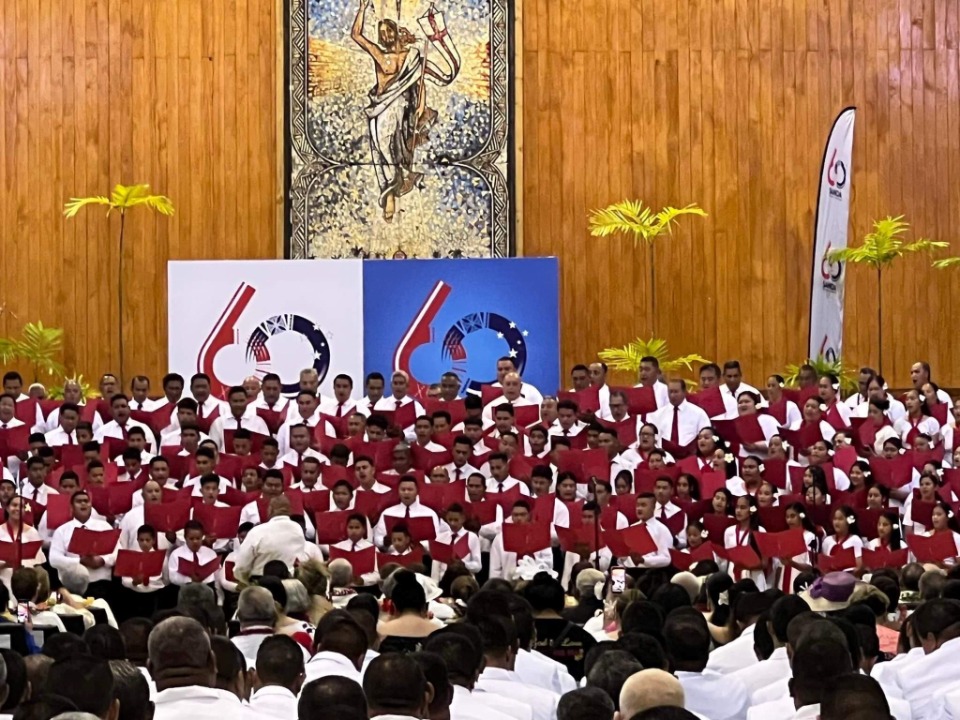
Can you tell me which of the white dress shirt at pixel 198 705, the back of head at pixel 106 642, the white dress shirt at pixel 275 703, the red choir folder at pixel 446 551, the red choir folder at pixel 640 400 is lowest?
the red choir folder at pixel 446 551

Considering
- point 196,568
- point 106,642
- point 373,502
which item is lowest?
point 196,568

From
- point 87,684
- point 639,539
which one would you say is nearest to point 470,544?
point 639,539

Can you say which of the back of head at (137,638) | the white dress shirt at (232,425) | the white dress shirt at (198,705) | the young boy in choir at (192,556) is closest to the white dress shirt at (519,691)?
the white dress shirt at (198,705)

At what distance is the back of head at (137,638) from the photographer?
7488 millimetres

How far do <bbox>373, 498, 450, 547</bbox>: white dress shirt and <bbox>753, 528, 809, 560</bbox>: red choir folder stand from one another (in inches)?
98.0

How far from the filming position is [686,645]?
674 centimetres

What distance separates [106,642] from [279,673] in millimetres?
1085

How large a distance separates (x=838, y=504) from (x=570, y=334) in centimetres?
596

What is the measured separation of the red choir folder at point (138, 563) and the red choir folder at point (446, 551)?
6.36 feet

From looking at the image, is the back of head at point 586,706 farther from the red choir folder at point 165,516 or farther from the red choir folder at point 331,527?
the red choir folder at point 165,516

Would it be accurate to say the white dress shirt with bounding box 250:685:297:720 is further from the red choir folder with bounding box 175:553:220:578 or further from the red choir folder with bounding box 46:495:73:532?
the red choir folder with bounding box 46:495:73:532

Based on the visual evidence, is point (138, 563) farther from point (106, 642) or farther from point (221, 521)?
point (106, 642)

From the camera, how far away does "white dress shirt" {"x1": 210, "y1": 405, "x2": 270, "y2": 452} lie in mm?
14945

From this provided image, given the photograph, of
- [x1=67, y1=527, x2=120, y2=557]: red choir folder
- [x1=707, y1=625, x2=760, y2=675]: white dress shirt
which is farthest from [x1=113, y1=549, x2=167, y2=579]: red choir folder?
[x1=707, y1=625, x2=760, y2=675]: white dress shirt
